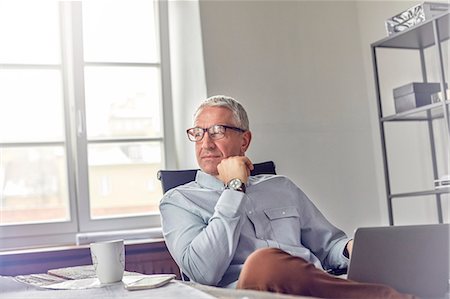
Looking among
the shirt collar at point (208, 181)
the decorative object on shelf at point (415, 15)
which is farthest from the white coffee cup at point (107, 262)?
the decorative object on shelf at point (415, 15)

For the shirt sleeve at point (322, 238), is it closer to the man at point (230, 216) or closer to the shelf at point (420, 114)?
the man at point (230, 216)

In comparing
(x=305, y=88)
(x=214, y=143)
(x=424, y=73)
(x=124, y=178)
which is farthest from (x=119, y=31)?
(x=424, y=73)

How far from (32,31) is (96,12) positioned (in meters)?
0.32

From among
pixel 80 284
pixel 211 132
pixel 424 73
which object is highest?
pixel 424 73

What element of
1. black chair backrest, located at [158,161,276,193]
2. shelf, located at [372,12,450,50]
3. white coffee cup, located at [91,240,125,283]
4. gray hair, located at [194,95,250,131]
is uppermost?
shelf, located at [372,12,450,50]

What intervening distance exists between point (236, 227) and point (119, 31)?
1699 mm

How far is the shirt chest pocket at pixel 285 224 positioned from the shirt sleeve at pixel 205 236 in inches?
7.2

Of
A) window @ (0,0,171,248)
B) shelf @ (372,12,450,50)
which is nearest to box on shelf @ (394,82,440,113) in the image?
shelf @ (372,12,450,50)

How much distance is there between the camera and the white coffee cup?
1136 mm

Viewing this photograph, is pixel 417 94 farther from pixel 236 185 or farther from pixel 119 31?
pixel 119 31

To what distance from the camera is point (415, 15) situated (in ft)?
7.84

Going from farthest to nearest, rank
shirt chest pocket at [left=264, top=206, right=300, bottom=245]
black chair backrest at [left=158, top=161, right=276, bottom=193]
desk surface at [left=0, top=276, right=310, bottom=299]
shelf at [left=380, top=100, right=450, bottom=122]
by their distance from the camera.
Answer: shelf at [left=380, top=100, right=450, bottom=122], black chair backrest at [left=158, top=161, right=276, bottom=193], shirt chest pocket at [left=264, top=206, right=300, bottom=245], desk surface at [left=0, top=276, right=310, bottom=299]

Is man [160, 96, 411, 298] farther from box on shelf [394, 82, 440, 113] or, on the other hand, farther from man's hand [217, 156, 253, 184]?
box on shelf [394, 82, 440, 113]

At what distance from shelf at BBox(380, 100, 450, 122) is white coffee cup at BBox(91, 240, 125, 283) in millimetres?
1588
